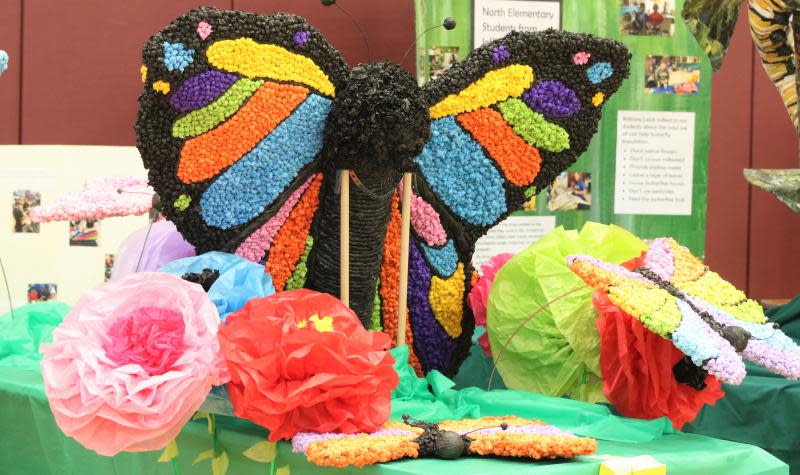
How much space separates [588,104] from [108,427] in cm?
82

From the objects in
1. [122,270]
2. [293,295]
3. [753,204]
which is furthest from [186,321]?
[753,204]

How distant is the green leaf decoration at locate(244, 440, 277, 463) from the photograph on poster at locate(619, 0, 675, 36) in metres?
1.67

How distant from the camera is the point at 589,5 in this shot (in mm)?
2320

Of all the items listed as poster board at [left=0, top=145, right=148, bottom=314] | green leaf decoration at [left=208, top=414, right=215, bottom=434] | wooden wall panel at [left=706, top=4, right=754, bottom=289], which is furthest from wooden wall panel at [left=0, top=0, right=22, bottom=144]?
wooden wall panel at [left=706, top=4, right=754, bottom=289]

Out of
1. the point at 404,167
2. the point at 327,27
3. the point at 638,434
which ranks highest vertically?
the point at 327,27

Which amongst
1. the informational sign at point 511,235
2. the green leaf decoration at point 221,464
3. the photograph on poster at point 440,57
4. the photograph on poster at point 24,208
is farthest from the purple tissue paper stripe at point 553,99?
the photograph on poster at point 24,208

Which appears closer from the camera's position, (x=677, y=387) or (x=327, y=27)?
(x=677, y=387)

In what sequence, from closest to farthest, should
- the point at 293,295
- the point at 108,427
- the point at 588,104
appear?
1. the point at 108,427
2. the point at 293,295
3. the point at 588,104

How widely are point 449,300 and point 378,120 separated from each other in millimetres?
364

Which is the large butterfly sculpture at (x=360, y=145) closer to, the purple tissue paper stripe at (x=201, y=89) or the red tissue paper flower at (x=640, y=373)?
the purple tissue paper stripe at (x=201, y=89)

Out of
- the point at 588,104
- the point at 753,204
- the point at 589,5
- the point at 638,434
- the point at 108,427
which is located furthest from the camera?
the point at 753,204

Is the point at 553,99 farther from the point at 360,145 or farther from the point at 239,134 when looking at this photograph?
the point at 239,134

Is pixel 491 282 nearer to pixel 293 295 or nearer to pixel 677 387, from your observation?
pixel 677 387

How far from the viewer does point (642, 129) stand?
7.99 ft
